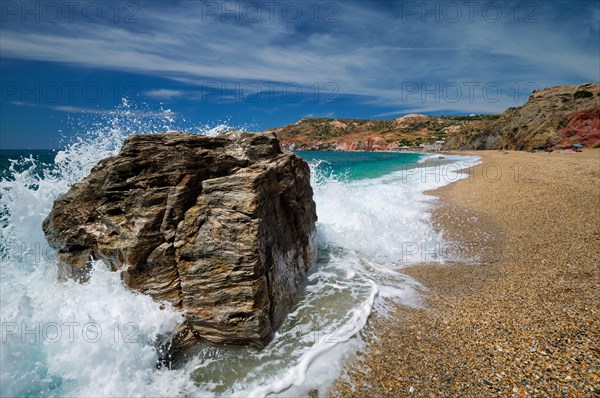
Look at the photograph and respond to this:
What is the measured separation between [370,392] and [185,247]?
361cm

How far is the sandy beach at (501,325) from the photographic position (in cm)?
391

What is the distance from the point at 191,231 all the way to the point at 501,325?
5550mm

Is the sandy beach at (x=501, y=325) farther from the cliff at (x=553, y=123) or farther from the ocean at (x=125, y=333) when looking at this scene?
the cliff at (x=553, y=123)

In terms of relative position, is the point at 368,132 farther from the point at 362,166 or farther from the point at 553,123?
the point at 553,123

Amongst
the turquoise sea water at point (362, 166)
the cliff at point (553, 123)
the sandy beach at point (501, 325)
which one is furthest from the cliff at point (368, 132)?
the sandy beach at point (501, 325)

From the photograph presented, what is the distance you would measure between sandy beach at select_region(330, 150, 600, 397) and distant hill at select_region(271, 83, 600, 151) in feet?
65.7

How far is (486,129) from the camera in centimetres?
7019

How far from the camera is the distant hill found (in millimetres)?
39125

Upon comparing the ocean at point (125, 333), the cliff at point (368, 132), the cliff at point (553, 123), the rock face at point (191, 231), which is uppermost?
the cliff at point (368, 132)

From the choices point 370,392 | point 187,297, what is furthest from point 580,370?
point 187,297

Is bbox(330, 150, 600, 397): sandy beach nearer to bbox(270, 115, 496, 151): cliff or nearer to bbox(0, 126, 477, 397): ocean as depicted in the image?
bbox(0, 126, 477, 397): ocean

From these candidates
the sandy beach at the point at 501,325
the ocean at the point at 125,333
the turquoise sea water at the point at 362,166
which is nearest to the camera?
the sandy beach at the point at 501,325

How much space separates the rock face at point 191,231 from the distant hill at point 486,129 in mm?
19924

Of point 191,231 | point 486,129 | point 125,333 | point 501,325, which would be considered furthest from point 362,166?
point 125,333
